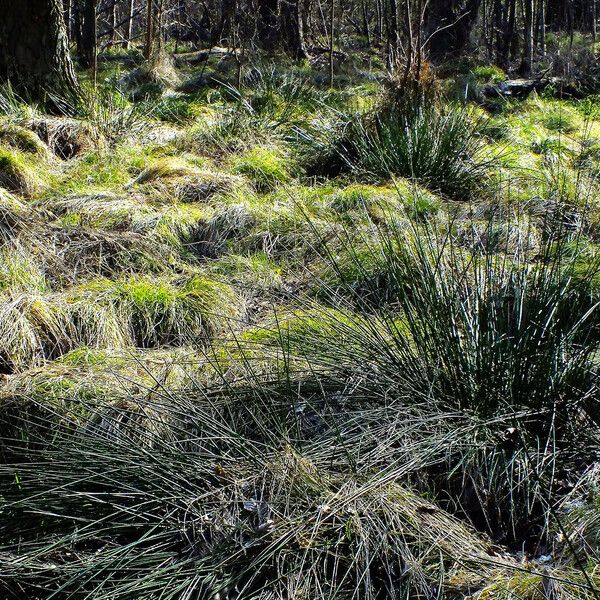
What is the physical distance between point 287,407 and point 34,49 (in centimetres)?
489

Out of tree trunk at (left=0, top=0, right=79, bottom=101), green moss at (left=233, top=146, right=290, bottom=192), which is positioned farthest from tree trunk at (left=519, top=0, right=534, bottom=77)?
tree trunk at (left=0, top=0, right=79, bottom=101)

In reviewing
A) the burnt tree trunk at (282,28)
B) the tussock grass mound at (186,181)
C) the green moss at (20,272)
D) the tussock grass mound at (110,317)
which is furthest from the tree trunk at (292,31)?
the tussock grass mound at (110,317)

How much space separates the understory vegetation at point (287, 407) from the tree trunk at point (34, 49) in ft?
5.17

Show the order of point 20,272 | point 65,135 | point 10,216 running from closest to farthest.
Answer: point 20,272
point 10,216
point 65,135

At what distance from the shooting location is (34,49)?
6.77m

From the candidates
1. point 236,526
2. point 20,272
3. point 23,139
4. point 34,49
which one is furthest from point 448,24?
point 236,526

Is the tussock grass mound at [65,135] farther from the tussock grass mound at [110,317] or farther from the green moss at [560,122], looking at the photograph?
the green moss at [560,122]

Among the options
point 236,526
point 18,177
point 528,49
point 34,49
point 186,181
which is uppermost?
point 34,49

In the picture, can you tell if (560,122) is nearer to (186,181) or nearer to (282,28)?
(186,181)

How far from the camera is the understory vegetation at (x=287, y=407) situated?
2.46m

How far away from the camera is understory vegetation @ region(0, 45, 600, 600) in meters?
2.46

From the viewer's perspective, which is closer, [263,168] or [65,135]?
[263,168]

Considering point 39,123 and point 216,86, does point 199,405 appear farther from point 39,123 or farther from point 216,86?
point 216,86

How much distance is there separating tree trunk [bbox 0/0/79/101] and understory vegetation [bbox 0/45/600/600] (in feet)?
5.17
